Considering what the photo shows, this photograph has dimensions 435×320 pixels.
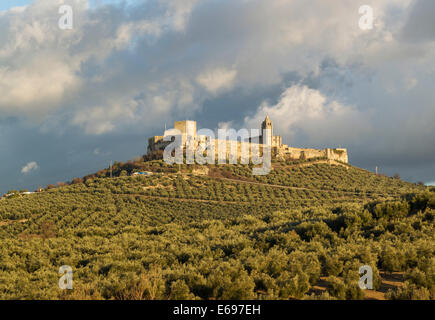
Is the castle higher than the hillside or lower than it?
higher

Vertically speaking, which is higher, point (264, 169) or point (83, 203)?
Result: point (264, 169)

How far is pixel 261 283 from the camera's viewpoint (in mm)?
8438

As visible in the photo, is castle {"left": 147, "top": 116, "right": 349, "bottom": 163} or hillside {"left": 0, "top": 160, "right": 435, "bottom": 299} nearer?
hillside {"left": 0, "top": 160, "right": 435, "bottom": 299}

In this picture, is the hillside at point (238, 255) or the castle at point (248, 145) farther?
the castle at point (248, 145)

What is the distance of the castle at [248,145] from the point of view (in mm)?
83188

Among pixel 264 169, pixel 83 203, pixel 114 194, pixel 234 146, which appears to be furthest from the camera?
pixel 234 146

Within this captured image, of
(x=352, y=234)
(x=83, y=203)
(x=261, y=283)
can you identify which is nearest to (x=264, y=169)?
(x=83, y=203)

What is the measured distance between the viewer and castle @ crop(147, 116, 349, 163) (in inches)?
3275

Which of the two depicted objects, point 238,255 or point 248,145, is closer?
point 238,255

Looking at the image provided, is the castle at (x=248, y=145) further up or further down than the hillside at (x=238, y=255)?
further up

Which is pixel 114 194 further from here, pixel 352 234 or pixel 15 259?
pixel 352 234

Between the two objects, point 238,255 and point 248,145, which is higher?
point 248,145

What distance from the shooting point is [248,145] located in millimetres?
89250

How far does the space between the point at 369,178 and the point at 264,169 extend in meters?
22.6
